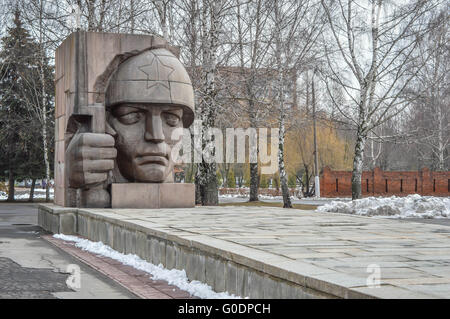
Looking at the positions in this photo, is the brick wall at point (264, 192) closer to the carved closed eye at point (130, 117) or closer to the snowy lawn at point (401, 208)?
the snowy lawn at point (401, 208)

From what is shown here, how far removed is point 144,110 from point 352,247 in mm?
7621

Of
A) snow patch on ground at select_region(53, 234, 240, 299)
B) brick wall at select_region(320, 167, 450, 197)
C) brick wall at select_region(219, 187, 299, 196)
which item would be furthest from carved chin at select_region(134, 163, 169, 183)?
brick wall at select_region(219, 187, 299, 196)

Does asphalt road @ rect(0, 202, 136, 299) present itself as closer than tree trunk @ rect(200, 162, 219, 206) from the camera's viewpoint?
Yes

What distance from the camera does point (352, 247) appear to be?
6.03 meters

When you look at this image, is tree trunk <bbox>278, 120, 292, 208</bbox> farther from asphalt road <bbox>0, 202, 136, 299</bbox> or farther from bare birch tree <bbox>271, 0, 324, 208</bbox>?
asphalt road <bbox>0, 202, 136, 299</bbox>

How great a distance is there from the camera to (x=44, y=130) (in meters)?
30.9

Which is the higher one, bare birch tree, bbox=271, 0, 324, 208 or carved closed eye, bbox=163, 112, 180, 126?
bare birch tree, bbox=271, 0, 324, 208

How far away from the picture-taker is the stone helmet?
12.6 meters

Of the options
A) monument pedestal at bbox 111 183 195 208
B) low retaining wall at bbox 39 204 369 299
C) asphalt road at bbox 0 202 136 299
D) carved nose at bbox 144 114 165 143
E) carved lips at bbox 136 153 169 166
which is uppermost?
carved nose at bbox 144 114 165 143

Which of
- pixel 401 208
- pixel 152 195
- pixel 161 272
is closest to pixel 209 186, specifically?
pixel 401 208

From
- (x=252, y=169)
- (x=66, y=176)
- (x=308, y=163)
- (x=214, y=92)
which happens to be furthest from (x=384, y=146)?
(x=66, y=176)

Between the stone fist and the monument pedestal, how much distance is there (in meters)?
0.50

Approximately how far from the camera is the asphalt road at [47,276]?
6.12 metres

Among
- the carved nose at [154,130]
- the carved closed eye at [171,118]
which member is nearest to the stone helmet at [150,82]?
the carved closed eye at [171,118]
